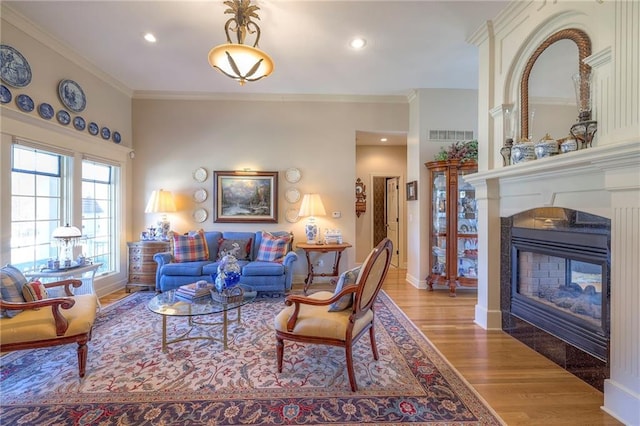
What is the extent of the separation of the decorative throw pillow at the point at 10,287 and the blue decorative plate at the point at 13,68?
6.87 feet

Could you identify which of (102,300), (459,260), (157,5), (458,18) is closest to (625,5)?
(458,18)

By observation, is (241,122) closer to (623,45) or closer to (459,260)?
(459,260)

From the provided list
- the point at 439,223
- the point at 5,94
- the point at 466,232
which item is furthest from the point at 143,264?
the point at 466,232

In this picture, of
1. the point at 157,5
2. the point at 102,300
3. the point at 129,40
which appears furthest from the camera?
the point at 102,300

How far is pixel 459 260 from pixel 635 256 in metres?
2.74

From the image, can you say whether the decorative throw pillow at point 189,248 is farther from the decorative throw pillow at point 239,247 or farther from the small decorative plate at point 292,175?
the small decorative plate at point 292,175

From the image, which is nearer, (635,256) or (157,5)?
(635,256)

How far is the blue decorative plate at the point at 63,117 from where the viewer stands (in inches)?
140

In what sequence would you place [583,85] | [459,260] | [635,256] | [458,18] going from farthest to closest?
[459,260]
[458,18]
[583,85]
[635,256]

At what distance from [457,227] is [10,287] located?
16.5 feet

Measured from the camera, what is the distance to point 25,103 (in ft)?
10.2

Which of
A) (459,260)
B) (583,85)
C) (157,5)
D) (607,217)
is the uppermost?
(157,5)

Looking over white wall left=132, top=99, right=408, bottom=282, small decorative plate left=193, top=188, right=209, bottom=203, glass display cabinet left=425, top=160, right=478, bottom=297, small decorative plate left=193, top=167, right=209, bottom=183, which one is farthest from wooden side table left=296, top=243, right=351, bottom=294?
small decorative plate left=193, top=167, right=209, bottom=183

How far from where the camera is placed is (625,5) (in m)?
1.77
